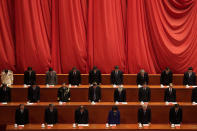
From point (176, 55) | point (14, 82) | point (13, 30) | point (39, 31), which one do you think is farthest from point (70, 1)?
point (176, 55)

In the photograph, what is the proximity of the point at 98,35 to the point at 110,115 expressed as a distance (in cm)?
301

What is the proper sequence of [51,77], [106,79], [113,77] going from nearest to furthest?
[51,77], [113,77], [106,79]

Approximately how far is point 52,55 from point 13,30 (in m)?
1.36

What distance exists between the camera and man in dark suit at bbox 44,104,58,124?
7484 millimetres

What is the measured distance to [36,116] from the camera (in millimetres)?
8039

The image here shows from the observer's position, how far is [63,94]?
8.09 m

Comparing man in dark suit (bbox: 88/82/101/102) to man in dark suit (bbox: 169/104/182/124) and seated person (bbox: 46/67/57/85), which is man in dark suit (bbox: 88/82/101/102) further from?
man in dark suit (bbox: 169/104/182/124)

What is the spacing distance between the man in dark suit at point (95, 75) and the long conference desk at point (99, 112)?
42.6 inches

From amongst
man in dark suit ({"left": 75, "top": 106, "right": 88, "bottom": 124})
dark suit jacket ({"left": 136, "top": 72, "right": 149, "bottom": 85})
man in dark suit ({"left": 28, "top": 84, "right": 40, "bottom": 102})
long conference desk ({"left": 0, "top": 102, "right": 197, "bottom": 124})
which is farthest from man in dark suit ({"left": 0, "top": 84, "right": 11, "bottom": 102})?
dark suit jacket ({"left": 136, "top": 72, "right": 149, "bottom": 85})

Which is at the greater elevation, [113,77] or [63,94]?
[113,77]

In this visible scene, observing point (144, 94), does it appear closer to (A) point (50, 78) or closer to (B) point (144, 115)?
(B) point (144, 115)

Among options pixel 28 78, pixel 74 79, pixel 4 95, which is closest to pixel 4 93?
pixel 4 95

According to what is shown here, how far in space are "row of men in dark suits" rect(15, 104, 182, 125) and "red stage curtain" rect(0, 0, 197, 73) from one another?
92.0 inches

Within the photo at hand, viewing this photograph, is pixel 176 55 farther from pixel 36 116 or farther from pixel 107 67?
pixel 36 116
